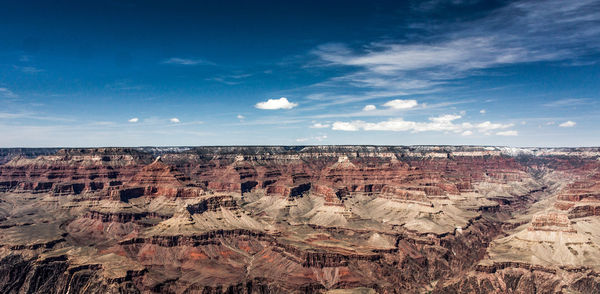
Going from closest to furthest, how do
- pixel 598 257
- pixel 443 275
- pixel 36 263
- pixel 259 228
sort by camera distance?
pixel 36 263, pixel 598 257, pixel 443 275, pixel 259 228

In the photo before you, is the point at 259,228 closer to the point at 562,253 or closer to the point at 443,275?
the point at 443,275

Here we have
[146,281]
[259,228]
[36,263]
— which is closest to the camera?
[146,281]

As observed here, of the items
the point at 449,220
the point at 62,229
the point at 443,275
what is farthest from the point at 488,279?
the point at 62,229

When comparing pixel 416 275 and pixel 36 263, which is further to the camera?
pixel 416 275

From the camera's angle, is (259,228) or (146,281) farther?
(259,228)

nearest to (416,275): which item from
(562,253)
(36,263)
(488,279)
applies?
(488,279)

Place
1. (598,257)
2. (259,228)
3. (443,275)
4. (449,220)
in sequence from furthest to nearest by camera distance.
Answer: (449,220) → (259,228) → (443,275) → (598,257)

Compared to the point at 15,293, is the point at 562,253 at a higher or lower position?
higher

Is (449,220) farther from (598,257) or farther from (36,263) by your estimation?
(36,263)

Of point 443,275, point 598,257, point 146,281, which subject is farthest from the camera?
point 443,275
